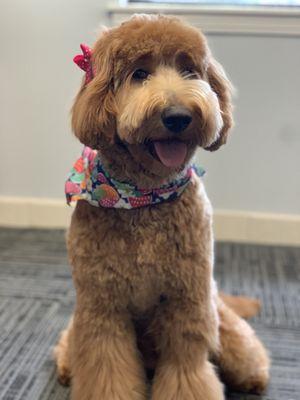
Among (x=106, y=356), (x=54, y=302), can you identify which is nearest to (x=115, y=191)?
(x=106, y=356)

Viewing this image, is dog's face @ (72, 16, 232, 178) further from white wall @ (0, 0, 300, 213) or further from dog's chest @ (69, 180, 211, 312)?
white wall @ (0, 0, 300, 213)

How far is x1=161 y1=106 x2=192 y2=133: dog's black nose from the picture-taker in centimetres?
101

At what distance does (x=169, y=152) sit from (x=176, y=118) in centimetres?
9

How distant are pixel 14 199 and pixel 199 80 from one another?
1.69 m

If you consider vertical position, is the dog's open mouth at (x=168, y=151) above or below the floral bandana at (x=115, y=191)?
above

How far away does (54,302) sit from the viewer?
77.4 inches

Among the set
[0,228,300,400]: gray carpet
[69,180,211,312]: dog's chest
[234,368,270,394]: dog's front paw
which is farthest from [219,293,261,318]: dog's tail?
[69,180,211,312]: dog's chest

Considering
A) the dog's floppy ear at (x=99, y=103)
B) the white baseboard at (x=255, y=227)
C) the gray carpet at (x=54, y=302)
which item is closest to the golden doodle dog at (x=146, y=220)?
the dog's floppy ear at (x=99, y=103)

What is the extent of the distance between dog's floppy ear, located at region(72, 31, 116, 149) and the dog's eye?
0.05 meters

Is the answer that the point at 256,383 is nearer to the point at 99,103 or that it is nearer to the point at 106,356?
the point at 106,356

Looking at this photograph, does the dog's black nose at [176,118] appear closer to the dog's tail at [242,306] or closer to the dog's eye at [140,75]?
the dog's eye at [140,75]

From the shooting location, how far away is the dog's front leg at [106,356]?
1.28m

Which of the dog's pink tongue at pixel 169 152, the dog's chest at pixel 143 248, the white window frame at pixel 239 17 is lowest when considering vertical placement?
the dog's chest at pixel 143 248

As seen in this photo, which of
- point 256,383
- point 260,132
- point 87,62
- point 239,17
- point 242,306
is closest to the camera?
point 87,62
